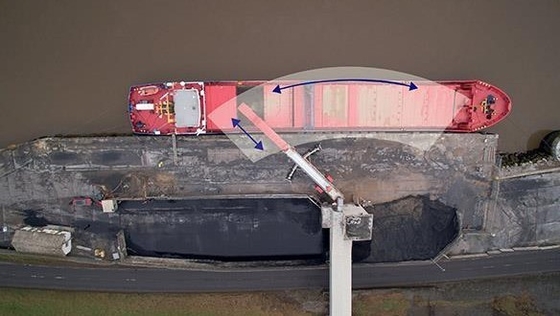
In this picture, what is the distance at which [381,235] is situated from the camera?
72.3 ft

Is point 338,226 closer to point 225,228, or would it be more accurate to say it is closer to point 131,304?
point 225,228

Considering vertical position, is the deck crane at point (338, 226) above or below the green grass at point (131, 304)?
above

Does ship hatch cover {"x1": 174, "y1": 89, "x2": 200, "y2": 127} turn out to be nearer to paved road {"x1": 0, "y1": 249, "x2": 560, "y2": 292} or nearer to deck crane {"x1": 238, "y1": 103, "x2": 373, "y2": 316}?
deck crane {"x1": 238, "y1": 103, "x2": 373, "y2": 316}

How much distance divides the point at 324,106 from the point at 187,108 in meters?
5.98

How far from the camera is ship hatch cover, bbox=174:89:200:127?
2103 cm

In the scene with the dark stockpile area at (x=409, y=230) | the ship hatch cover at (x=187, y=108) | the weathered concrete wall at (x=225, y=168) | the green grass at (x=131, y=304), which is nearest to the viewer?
the ship hatch cover at (x=187, y=108)

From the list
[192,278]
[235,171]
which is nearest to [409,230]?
[235,171]

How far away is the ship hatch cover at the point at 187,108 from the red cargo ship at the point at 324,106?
26 mm

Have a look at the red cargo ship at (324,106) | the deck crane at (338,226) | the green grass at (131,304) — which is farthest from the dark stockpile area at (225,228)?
the red cargo ship at (324,106)

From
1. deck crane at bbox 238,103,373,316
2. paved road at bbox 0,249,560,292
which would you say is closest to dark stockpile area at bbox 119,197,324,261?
paved road at bbox 0,249,560,292

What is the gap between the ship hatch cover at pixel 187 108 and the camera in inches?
828

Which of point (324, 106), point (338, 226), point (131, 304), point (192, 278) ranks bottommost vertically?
point (131, 304)

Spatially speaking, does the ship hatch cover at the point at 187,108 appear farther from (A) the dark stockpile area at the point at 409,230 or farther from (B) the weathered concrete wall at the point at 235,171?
(A) the dark stockpile area at the point at 409,230

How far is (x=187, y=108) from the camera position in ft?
69.4
